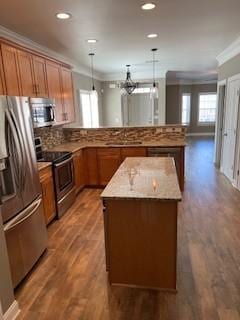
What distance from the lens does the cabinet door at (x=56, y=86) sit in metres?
3.91

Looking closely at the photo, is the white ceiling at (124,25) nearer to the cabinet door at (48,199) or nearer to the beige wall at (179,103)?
the cabinet door at (48,199)

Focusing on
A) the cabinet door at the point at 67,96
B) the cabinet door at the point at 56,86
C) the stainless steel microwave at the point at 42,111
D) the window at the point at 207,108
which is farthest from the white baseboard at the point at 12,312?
the window at the point at 207,108

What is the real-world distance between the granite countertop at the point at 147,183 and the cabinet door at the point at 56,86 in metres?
1.89

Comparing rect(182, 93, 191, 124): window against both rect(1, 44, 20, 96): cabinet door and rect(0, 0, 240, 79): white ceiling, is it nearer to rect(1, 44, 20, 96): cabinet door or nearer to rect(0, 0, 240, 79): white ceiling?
rect(0, 0, 240, 79): white ceiling

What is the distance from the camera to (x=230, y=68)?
5.03 metres

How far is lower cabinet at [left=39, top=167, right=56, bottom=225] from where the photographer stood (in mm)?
3189

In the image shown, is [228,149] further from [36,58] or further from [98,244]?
[36,58]

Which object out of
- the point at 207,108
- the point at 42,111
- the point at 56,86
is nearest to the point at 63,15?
the point at 42,111

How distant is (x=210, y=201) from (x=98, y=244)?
2169mm

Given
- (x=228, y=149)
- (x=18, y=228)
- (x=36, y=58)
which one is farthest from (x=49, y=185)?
(x=228, y=149)

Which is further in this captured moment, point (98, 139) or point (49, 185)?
point (98, 139)

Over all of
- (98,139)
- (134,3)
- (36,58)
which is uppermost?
(134,3)

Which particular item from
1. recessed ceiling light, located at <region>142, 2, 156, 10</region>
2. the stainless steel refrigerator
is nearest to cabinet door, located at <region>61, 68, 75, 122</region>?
the stainless steel refrigerator

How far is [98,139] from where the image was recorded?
5348 millimetres
